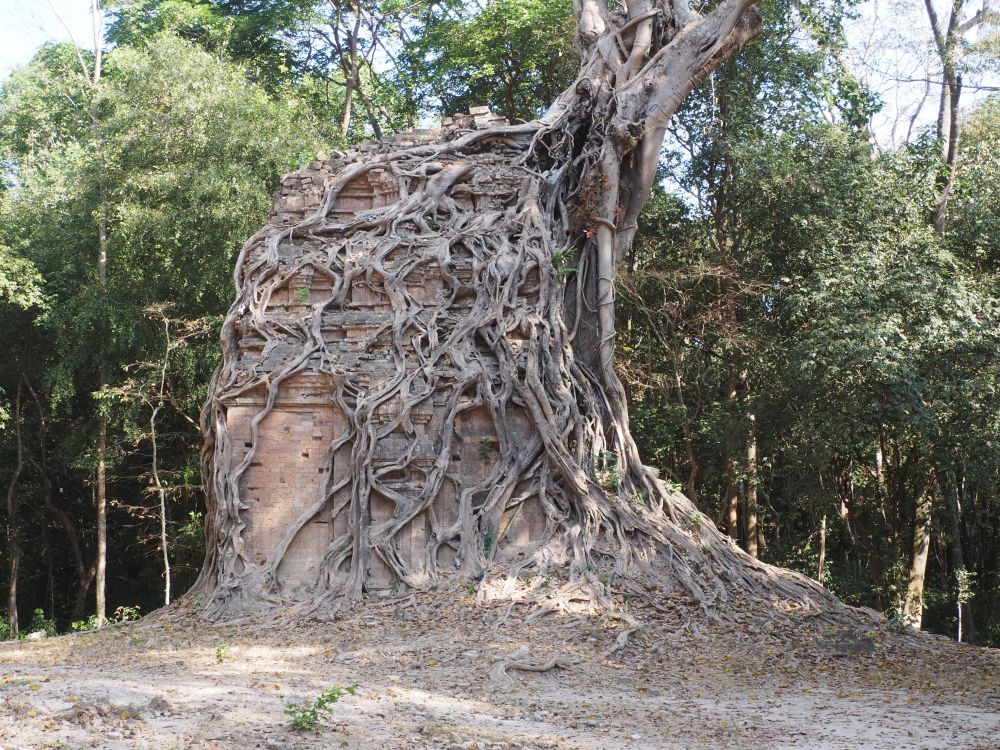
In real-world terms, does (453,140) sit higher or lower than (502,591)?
higher

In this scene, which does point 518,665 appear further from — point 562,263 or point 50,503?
point 50,503

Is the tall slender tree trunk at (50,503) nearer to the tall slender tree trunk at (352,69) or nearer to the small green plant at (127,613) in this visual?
the small green plant at (127,613)

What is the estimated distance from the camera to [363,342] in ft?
31.0

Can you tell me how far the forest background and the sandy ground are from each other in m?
4.22

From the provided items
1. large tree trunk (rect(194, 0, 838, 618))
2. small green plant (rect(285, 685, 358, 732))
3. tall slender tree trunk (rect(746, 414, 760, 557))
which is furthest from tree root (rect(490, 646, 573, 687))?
tall slender tree trunk (rect(746, 414, 760, 557))

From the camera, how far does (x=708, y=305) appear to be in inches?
558

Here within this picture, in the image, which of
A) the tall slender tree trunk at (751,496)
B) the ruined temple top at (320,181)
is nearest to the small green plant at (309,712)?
the ruined temple top at (320,181)

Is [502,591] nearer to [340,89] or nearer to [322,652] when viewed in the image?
[322,652]

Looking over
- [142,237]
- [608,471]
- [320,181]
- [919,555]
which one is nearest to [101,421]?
[142,237]

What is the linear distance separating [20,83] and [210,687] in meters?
16.4

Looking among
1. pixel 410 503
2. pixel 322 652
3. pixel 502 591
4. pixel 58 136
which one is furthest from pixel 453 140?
pixel 58 136

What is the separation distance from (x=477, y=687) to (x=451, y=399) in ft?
10.1

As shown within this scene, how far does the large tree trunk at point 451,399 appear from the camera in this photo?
28.7 ft

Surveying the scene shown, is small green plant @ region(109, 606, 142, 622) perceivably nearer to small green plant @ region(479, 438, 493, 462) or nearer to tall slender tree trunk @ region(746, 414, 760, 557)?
small green plant @ region(479, 438, 493, 462)
